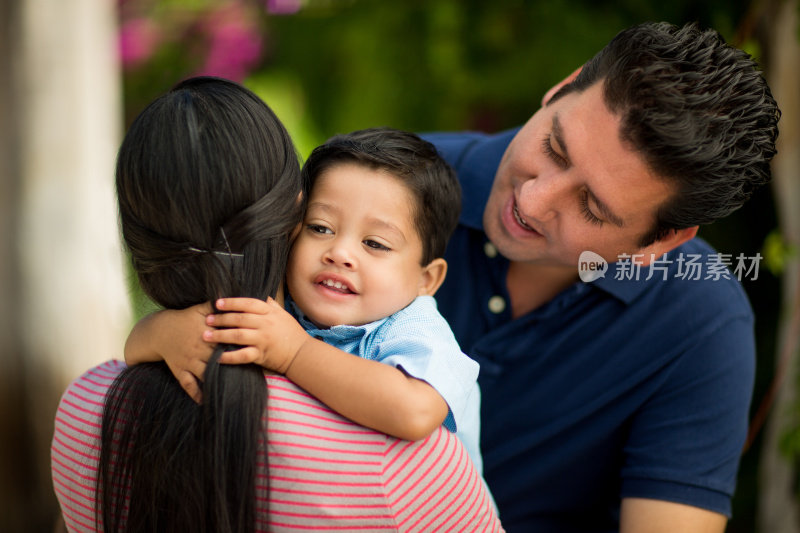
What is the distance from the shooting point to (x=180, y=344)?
4.05 ft

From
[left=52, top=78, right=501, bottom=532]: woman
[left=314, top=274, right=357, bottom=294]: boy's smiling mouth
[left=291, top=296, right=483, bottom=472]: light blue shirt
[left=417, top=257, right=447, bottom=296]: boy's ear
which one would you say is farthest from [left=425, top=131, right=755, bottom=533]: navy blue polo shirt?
[left=52, top=78, right=501, bottom=532]: woman

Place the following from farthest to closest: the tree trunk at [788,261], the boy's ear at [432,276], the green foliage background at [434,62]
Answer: the green foliage background at [434,62] < the tree trunk at [788,261] < the boy's ear at [432,276]

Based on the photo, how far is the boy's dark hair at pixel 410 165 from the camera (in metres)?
1.53

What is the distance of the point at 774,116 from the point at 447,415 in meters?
0.96

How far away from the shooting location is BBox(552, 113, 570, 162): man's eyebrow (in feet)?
5.32

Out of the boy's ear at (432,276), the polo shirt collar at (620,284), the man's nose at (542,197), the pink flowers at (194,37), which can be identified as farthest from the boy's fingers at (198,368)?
the pink flowers at (194,37)

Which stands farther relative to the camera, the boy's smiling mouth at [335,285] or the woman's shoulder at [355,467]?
the boy's smiling mouth at [335,285]

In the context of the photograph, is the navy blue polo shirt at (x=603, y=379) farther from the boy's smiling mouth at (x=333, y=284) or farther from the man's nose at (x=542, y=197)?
the boy's smiling mouth at (x=333, y=284)

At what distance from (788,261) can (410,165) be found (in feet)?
6.15

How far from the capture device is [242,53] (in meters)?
3.96

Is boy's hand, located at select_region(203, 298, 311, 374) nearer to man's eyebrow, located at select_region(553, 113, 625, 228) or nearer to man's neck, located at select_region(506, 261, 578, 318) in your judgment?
man's eyebrow, located at select_region(553, 113, 625, 228)

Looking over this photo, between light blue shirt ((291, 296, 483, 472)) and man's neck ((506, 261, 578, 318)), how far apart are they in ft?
1.43

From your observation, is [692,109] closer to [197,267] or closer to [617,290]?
[617,290]

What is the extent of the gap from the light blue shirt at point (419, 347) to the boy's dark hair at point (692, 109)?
571 millimetres
